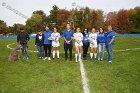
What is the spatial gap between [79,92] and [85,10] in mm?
89863

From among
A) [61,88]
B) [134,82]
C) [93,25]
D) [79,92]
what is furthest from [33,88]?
[93,25]

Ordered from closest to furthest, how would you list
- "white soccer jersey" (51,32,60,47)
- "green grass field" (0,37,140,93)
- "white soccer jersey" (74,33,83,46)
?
"green grass field" (0,37,140,93) < "white soccer jersey" (74,33,83,46) < "white soccer jersey" (51,32,60,47)

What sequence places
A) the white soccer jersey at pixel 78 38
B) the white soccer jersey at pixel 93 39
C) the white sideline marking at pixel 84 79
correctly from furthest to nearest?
the white soccer jersey at pixel 93 39 → the white soccer jersey at pixel 78 38 → the white sideline marking at pixel 84 79

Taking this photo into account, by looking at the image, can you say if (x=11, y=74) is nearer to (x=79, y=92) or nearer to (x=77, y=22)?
(x=79, y=92)

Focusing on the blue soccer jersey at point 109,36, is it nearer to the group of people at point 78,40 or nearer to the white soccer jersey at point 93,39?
the group of people at point 78,40

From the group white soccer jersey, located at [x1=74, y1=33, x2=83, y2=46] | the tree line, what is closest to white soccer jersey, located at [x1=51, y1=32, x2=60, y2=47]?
white soccer jersey, located at [x1=74, y1=33, x2=83, y2=46]

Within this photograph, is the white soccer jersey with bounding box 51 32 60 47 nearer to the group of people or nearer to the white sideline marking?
the group of people

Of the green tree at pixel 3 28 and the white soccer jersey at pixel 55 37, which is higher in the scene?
the green tree at pixel 3 28

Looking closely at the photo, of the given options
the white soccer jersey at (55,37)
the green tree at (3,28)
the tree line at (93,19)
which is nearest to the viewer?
the white soccer jersey at (55,37)

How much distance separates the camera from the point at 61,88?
10.9 meters

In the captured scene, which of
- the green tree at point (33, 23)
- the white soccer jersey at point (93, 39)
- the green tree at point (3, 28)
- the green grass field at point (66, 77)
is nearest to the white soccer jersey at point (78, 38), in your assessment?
the white soccer jersey at point (93, 39)

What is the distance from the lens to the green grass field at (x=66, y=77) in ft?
35.7

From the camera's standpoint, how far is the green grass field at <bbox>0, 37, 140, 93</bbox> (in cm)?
1087

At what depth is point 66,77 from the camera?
500 inches
